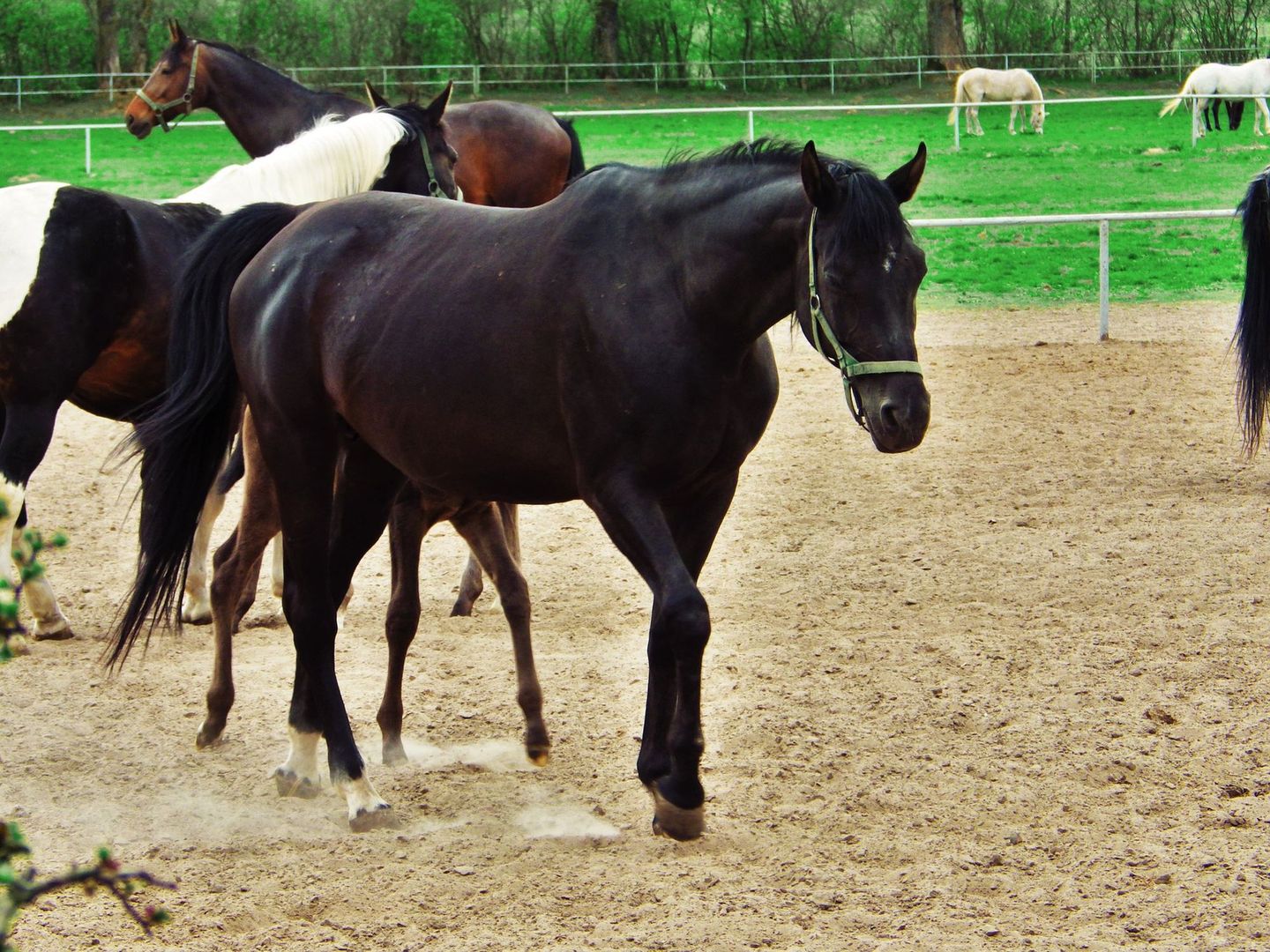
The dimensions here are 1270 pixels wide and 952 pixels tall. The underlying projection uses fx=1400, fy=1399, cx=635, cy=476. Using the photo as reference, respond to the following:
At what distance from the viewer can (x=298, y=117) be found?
323 inches

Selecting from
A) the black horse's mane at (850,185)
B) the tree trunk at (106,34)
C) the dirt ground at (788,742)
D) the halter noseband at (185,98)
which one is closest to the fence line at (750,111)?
the halter noseband at (185,98)

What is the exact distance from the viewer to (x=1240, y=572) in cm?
586

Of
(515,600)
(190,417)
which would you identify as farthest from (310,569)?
(515,600)

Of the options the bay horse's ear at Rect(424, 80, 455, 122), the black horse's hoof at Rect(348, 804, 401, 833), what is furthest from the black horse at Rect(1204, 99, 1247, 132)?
the black horse's hoof at Rect(348, 804, 401, 833)

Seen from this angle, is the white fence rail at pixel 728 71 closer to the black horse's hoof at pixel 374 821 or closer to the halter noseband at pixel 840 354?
the black horse's hoof at pixel 374 821

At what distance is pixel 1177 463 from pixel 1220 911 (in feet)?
16.0

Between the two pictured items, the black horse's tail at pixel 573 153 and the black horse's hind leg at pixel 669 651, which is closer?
the black horse's hind leg at pixel 669 651

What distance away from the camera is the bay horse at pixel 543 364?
333 centimetres

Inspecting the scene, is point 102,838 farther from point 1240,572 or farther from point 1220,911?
point 1240,572

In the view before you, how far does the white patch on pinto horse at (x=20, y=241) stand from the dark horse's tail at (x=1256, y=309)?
561 cm

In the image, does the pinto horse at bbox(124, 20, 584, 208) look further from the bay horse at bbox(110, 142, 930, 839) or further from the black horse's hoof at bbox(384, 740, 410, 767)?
the black horse's hoof at bbox(384, 740, 410, 767)

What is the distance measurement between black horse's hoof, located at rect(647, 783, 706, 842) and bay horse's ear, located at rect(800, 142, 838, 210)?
1557mm

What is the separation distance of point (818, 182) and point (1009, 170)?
17.0 meters

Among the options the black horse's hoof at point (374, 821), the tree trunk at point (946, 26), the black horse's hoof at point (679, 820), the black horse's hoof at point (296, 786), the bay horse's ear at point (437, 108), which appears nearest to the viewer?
the black horse's hoof at point (679, 820)
